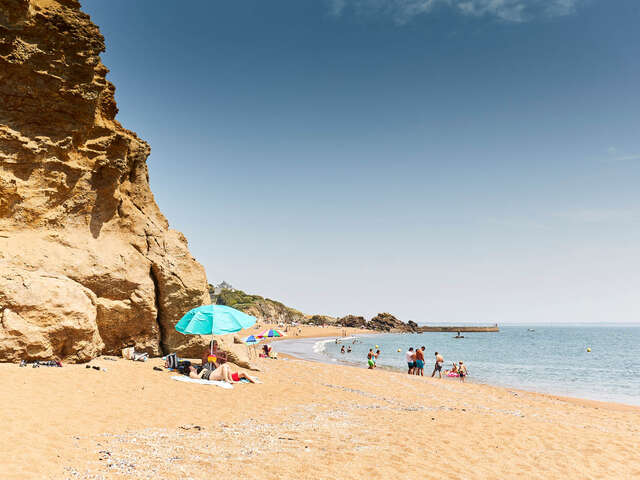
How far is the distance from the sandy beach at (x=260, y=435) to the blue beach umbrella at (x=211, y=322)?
1511 millimetres

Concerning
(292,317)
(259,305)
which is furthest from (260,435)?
(292,317)

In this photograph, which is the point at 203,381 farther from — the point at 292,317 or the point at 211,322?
the point at 292,317

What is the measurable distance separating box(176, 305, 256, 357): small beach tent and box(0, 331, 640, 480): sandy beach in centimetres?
151

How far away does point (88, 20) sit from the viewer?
12.7 metres

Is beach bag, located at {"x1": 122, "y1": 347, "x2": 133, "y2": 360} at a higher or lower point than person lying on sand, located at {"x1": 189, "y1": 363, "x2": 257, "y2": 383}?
higher

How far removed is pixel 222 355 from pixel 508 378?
23604mm

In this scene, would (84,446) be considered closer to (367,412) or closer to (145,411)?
(145,411)

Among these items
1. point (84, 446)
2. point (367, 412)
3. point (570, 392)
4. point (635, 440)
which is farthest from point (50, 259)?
point (570, 392)

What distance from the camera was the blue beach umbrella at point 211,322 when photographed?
39.7 feet

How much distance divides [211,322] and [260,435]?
5.57m

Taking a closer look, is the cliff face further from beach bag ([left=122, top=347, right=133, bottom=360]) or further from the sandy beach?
the sandy beach

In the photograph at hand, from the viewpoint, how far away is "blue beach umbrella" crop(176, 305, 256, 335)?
12.1 meters

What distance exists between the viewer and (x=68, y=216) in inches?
503

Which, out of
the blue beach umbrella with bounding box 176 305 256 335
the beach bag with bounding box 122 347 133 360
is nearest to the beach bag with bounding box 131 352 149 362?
the beach bag with bounding box 122 347 133 360
